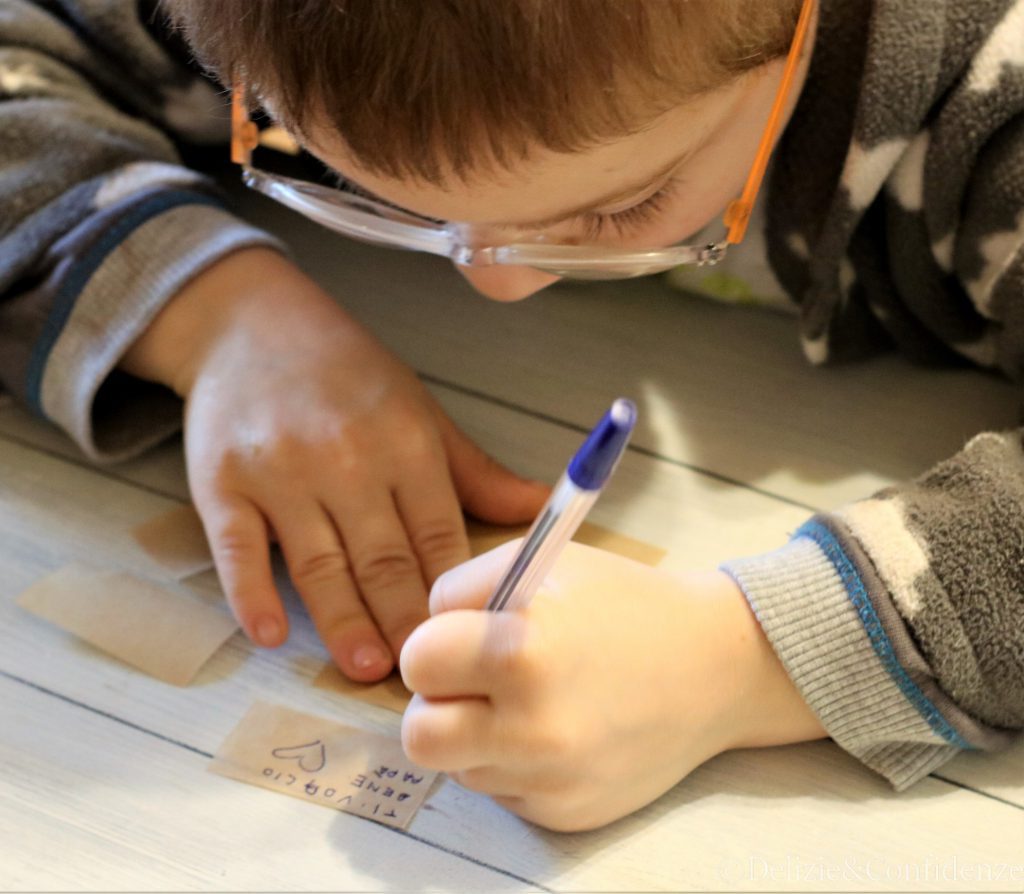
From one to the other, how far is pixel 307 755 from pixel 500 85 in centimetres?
33

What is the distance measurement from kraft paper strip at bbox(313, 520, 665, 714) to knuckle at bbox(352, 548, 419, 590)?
0.05 metres

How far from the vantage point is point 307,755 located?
1.75ft

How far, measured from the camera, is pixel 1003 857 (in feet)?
1.64

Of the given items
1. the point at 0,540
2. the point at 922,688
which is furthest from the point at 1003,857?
the point at 0,540

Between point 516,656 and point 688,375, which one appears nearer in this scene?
point 516,656

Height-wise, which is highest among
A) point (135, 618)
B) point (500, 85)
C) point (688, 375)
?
point (500, 85)

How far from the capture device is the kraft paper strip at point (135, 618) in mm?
574

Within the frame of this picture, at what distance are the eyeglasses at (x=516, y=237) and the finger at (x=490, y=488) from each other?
13 centimetres

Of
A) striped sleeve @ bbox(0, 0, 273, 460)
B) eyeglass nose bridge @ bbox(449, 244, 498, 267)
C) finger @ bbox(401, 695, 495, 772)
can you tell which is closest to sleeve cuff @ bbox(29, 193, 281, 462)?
striped sleeve @ bbox(0, 0, 273, 460)

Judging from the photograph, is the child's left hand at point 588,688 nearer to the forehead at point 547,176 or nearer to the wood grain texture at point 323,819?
the wood grain texture at point 323,819

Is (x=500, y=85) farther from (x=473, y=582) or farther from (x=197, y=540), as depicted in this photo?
(x=197, y=540)

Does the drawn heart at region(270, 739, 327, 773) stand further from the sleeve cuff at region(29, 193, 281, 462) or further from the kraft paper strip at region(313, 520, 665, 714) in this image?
the sleeve cuff at region(29, 193, 281, 462)

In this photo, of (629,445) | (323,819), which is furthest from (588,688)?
(629,445)

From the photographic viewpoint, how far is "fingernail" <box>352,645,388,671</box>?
56cm
